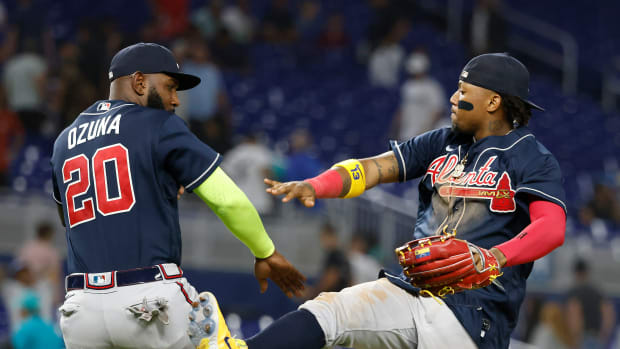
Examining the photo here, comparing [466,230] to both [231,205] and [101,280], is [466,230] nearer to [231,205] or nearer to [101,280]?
[231,205]

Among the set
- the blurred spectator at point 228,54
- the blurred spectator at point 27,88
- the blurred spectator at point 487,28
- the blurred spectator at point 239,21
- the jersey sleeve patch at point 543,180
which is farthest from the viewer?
the blurred spectator at point 487,28

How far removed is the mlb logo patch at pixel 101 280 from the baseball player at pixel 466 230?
2.09 ft

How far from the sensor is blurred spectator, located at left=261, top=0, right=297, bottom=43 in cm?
1518

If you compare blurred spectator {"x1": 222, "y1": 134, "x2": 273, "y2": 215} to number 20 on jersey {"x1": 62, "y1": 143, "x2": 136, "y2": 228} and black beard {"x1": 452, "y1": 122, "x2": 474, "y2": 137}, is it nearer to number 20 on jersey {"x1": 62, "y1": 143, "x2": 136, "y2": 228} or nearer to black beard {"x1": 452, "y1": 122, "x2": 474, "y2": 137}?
black beard {"x1": 452, "y1": 122, "x2": 474, "y2": 137}

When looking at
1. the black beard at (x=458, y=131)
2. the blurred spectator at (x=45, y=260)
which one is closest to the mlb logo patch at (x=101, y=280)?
the black beard at (x=458, y=131)

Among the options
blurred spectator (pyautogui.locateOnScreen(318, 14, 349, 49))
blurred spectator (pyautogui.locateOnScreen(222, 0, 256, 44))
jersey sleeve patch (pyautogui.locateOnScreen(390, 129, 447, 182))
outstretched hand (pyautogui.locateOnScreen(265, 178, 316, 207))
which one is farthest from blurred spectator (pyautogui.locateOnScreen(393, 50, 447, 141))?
outstretched hand (pyautogui.locateOnScreen(265, 178, 316, 207))

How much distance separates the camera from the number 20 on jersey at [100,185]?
3725 millimetres

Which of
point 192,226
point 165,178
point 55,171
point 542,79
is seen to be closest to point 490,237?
point 165,178

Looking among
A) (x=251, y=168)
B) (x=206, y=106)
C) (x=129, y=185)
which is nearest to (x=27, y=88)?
(x=206, y=106)

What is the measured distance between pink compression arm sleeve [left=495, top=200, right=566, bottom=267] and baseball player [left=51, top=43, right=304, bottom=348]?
40.7 inches

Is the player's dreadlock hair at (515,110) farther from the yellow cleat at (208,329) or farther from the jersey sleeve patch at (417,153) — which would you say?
the yellow cleat at (208,329)

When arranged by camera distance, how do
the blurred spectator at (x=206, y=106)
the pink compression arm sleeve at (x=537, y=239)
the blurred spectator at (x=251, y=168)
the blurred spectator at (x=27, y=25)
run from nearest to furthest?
the pink compression arm sleeve at (x=537, y=239) < the blurred spectator at (x=251, y=168) < the blurred spectator at (x=206, y=106) < the blurred spectator at (x=27, y=25)

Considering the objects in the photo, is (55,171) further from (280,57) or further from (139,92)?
(280,57)

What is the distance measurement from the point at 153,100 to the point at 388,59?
11457 millimetres
